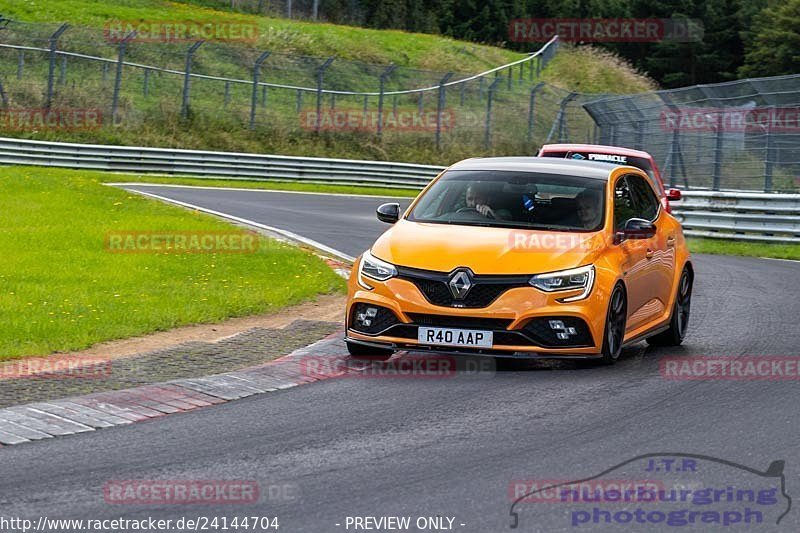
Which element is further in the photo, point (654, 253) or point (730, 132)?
point (730, 132)

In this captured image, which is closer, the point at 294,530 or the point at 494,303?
the point at 294,530

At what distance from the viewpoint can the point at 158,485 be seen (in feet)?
20.5

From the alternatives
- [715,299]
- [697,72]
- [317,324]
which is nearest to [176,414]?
[317,324]

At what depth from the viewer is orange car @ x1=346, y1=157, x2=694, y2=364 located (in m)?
9.37

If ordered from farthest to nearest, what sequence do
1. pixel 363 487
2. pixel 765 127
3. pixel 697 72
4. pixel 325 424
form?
pixel 697 72 → pixel 765 127 → pixel 325 424 → pixel 363 487

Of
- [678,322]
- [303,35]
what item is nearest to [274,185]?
[678,322]

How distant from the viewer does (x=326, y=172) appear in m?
38.7

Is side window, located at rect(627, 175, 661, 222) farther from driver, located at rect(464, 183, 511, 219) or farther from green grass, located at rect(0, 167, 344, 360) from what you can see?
green grass, located at rect(0, 167, 344, 360)

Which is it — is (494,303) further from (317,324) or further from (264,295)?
(264,295)

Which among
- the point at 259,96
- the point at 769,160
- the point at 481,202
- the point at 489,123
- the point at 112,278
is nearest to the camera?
the point at 481,202

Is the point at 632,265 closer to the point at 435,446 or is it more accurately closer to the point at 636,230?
the point at 636,230

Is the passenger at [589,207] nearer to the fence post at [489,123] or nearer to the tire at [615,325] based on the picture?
the tire at [615,325]

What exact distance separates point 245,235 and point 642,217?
8753mm

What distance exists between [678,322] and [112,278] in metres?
6.31
